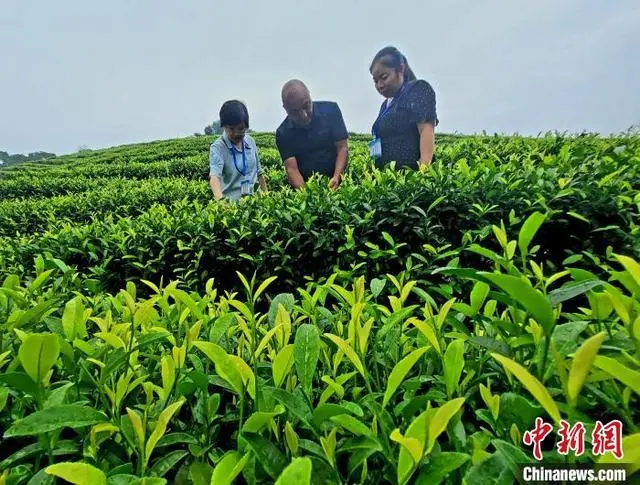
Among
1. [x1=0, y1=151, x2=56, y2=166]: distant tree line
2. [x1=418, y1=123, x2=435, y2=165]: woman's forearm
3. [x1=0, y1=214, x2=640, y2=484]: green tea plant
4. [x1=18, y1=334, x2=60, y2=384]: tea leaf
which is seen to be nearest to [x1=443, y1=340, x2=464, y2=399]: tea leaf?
[x1=0, y1=214, x2=640, y2=484]: green tea plant

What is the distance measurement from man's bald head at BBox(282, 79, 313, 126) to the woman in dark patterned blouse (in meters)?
0.64

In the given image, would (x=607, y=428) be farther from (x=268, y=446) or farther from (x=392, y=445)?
(x=268, y=446)

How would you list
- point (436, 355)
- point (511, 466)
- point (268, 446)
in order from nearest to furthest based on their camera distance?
1. point (511, 466)
2. point (268, 446)
3. point (436, 355)

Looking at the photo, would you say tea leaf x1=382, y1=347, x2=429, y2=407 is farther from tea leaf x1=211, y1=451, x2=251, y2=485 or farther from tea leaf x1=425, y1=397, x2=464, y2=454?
tea leaf x1=211, y1=451, x2=251, y2=485

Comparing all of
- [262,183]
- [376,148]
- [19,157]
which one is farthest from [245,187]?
[19,157]

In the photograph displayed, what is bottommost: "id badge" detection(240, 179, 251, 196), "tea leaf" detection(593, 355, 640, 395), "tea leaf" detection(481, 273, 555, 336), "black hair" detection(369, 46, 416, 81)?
"tea leaf" detection(593, 355, 640, 395)

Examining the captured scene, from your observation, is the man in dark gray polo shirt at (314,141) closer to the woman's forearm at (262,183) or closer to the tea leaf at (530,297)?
the woman's forearm at (262,183)

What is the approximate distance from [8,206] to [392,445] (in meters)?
7.78

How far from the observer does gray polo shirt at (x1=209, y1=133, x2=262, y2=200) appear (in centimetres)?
426

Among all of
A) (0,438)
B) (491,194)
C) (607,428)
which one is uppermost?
(491,194)

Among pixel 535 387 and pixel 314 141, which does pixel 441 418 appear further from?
pixel 314 141

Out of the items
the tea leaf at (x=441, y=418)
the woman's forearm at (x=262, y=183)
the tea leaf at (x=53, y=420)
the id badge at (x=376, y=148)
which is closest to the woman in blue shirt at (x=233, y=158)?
the woman's forearm at (x=262, y=183)

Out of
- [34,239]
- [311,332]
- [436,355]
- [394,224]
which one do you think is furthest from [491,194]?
[34,239]

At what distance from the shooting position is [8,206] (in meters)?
6.75
